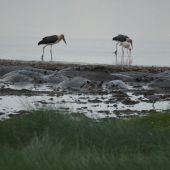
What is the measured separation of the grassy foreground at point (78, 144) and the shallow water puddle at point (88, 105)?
498 centimetres

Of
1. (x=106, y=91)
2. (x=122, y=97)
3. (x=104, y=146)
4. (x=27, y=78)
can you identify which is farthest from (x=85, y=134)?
(x=27, y=78)

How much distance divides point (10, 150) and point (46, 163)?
129cm

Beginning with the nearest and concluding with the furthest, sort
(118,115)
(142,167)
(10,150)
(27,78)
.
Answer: (142,167) → (10,150) → (118,115) → (27,78)

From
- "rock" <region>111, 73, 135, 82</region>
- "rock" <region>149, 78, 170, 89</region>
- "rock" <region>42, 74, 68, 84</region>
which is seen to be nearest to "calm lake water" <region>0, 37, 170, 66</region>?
"rock" <region>111, 73, 135, 82</region>

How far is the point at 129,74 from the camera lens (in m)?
31.4

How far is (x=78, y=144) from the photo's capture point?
949 cm

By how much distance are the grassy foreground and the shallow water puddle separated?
4981 millimetres

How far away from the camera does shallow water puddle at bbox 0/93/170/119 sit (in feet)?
55.5

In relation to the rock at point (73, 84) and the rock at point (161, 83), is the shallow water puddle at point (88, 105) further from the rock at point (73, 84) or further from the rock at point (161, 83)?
the rock at point (161, 83)

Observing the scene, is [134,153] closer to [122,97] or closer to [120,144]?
[120,144]

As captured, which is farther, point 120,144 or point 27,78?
point 27,78

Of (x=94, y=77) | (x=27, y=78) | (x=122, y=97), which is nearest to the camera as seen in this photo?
(x=122, y=97)

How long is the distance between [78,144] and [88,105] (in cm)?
954

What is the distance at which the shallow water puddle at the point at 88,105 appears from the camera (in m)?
16.9
